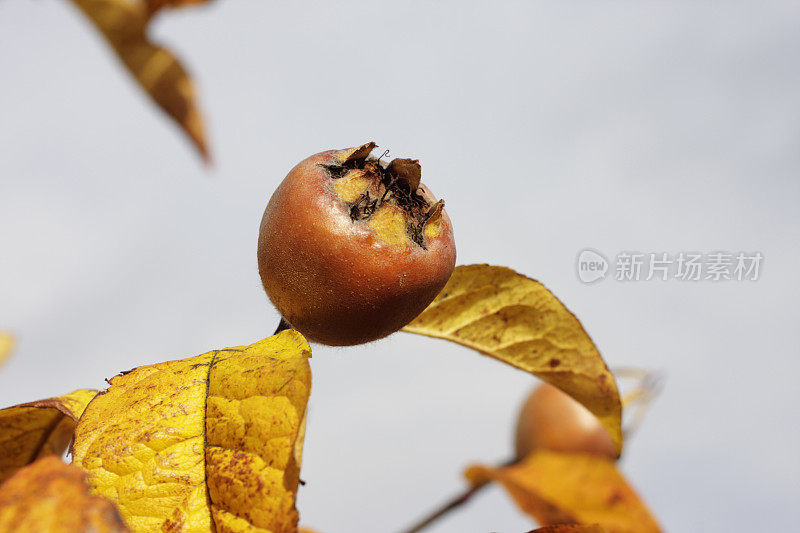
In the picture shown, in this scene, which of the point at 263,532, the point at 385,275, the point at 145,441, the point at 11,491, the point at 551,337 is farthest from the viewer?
the point at 551,337

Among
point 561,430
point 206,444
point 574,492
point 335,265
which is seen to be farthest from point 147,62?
point 561,430

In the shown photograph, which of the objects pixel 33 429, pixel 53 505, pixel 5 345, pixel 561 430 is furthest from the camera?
pixel 561 430

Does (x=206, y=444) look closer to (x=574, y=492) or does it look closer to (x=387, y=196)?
(x=387, y=196)

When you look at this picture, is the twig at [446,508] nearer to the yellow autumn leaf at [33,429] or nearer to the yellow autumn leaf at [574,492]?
the yellow autumn leaf at [574,492]

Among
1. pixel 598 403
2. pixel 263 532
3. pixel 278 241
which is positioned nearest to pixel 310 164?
pixel 278 241

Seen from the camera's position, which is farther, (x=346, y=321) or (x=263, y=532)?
(x=346, y=321)

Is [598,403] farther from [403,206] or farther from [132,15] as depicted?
[132,15]

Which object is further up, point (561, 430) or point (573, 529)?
point (573, 529)

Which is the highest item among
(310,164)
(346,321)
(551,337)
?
(310,164)
